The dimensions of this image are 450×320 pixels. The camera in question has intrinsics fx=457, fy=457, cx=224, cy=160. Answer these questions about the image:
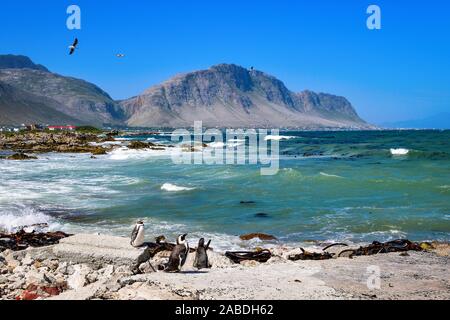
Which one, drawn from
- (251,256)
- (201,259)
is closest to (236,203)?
(251,256)

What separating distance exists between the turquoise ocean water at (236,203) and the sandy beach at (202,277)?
120 inches

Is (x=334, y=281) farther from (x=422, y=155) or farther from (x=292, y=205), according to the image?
(x=422, y=155)

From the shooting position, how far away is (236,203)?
17.8 metres

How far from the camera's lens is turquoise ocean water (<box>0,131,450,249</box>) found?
43.8 ft

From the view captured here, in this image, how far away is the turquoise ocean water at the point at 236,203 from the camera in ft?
43.8

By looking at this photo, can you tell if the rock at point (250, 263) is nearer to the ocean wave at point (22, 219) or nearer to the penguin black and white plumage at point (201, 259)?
the penguin black and white plumage at point (201, 259)

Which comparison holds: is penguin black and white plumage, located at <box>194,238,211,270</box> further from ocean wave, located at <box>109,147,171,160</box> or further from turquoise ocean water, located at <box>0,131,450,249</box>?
ocean wave, located at <box>109,147,171,160</box>

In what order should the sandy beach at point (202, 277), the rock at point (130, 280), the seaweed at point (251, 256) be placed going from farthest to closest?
1. the seaweed at point (251, 256)
2. the rock at point (130, 280)
3. the sandy beach at point (202, 277)

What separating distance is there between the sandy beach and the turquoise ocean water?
304cm

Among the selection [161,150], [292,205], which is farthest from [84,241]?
[161,150]

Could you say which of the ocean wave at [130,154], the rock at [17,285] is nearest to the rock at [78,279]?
the rock at [17,285]

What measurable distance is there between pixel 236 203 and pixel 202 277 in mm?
10285

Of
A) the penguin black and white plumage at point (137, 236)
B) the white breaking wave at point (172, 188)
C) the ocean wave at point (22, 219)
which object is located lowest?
the ocean wave at point (22, 219)
